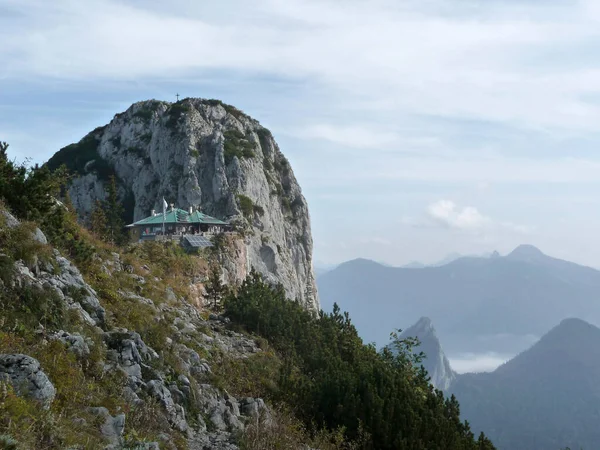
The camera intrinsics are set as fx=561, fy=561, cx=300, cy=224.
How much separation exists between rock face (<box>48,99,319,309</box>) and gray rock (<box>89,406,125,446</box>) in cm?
6571

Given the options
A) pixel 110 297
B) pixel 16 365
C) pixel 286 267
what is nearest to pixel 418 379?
pixel 110 297

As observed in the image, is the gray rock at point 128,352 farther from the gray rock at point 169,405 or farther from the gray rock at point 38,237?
the gray rock at point 38,237

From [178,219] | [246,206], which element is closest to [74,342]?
[178,219]

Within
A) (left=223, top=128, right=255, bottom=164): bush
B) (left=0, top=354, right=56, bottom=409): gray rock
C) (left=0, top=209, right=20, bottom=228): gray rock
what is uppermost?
(left=223, top=128, right=255, bottom=164): bush

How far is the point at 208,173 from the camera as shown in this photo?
90.9m

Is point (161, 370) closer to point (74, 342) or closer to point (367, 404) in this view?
point (74, 342)

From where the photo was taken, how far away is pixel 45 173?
20.5m

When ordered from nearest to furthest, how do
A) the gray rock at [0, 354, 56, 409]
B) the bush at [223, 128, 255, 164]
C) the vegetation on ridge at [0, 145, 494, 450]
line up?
1. the gray rock at [0, 354, 56, 409]
2. the vegetation on ridge at [0, 145, 494, 450]
3. the bush at [223, 128, 255, 164]

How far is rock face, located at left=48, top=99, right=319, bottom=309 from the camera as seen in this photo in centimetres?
8744

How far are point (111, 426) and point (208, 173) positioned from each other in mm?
81214

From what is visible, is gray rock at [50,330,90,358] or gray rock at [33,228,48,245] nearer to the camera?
gray rock at [50,330,90,358]

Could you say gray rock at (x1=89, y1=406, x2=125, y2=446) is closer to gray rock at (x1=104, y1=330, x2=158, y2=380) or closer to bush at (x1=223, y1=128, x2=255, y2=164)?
gray rock at (x1=104, y1=330, x2=158, y2=380)

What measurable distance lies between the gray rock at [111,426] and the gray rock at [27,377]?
3.41 ft

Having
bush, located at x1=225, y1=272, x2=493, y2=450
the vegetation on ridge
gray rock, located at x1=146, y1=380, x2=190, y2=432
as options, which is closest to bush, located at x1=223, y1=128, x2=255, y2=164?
the vegetation on ridge
